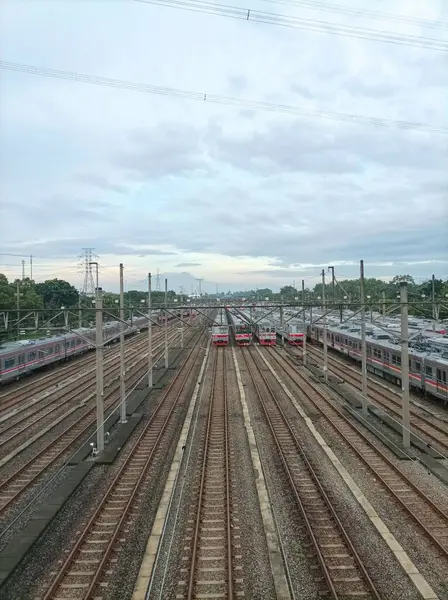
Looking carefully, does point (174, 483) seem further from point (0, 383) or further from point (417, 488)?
point (0, 383)

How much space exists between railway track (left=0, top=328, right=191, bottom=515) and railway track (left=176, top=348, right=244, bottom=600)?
5.15 metres

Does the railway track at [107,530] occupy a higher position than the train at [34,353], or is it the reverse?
the train at [34,353]

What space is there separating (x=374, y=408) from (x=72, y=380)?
68.0 ft

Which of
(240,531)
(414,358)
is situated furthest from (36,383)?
(414,358)

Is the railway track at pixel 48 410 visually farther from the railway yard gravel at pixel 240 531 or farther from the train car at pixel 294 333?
the train car at pixel 294 333

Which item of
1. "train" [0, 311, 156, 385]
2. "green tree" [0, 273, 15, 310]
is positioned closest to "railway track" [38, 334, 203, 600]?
"train" [0, 311, 156, 385]

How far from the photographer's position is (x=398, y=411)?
20000mm

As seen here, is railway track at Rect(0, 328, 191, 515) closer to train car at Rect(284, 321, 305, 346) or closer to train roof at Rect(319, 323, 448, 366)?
train roof at Rect(319, 323, 448, 366)

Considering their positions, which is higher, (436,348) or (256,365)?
(436,348)

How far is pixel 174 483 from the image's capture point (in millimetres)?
12523

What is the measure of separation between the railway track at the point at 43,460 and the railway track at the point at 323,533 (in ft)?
26.2

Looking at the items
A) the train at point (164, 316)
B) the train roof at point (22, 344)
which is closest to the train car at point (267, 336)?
the train at point (164, 316)

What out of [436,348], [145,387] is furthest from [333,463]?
[145,387]

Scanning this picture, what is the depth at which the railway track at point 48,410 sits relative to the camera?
56.6ft
